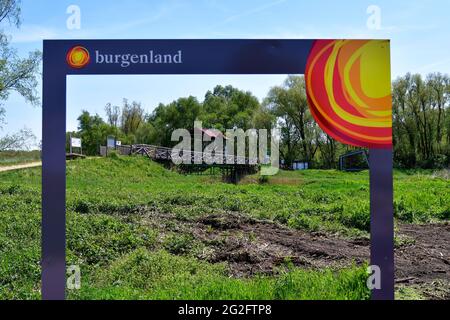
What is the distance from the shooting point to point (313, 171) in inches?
899

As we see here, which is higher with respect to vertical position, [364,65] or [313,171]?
[364,65]

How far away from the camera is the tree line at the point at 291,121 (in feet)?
58.5

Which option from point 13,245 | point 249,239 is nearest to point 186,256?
point 249,239

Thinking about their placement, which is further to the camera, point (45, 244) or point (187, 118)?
point (187, 118)

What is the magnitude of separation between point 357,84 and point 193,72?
4.89 feet

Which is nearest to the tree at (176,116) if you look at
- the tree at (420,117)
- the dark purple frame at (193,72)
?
the dark purple frame at (193,72)

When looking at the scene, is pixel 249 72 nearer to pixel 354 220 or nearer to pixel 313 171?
pixel 354 220

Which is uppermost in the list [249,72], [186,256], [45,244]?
[249,72]

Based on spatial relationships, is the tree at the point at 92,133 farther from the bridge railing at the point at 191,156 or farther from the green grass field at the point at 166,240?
the green grass field at the point at 166,240

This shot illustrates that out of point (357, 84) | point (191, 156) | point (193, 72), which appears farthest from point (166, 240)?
point (191, 156)

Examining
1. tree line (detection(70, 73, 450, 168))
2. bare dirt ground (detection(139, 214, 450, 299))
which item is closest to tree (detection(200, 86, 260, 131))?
tree line (detection(70, 73, 450, 168))

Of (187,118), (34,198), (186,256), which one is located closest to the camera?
(186,256)

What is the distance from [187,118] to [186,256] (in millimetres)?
13442
